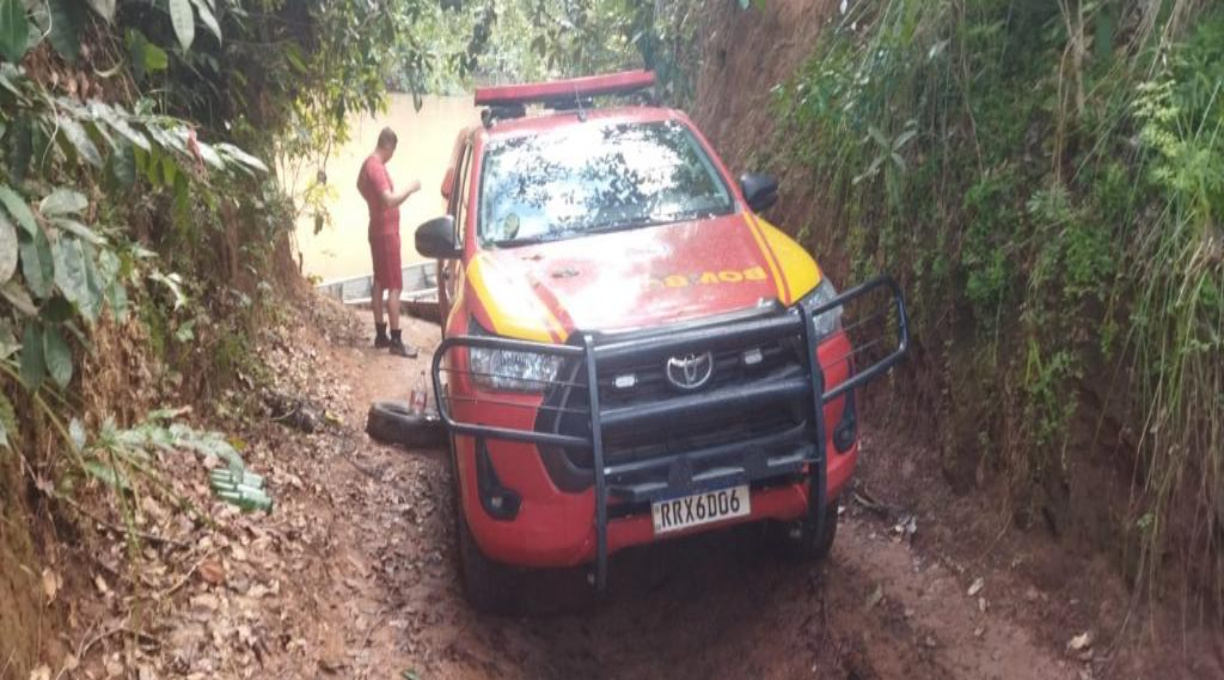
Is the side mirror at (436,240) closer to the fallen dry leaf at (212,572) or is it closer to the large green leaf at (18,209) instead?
the fallen dry leaf at (212,572)

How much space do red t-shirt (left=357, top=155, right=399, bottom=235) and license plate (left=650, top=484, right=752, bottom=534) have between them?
5.78m

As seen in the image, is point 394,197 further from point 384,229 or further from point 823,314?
point 823,314

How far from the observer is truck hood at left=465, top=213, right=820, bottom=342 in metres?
3.61

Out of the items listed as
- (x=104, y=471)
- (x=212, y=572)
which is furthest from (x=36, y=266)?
(x=212, y=572)

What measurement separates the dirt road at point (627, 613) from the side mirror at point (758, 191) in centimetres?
127

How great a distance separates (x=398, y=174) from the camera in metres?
17.4

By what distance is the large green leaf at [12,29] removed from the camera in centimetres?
222

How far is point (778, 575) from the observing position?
4.23 m

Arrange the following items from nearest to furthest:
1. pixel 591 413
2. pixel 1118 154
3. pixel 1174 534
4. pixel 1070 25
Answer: pixel 1174 534, pixel 591 413, pixel 1118 154, pixel 1070 25

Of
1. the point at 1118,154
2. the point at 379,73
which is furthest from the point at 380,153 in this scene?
the point at 1118,154

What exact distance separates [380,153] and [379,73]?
2.56 feet

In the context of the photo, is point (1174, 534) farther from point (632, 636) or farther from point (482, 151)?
point (482, 151)

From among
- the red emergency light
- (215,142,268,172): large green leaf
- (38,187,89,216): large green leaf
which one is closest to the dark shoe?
the red emergency light

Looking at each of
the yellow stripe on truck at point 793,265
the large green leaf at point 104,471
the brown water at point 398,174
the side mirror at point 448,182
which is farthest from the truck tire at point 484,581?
the brown water at point 398,174
